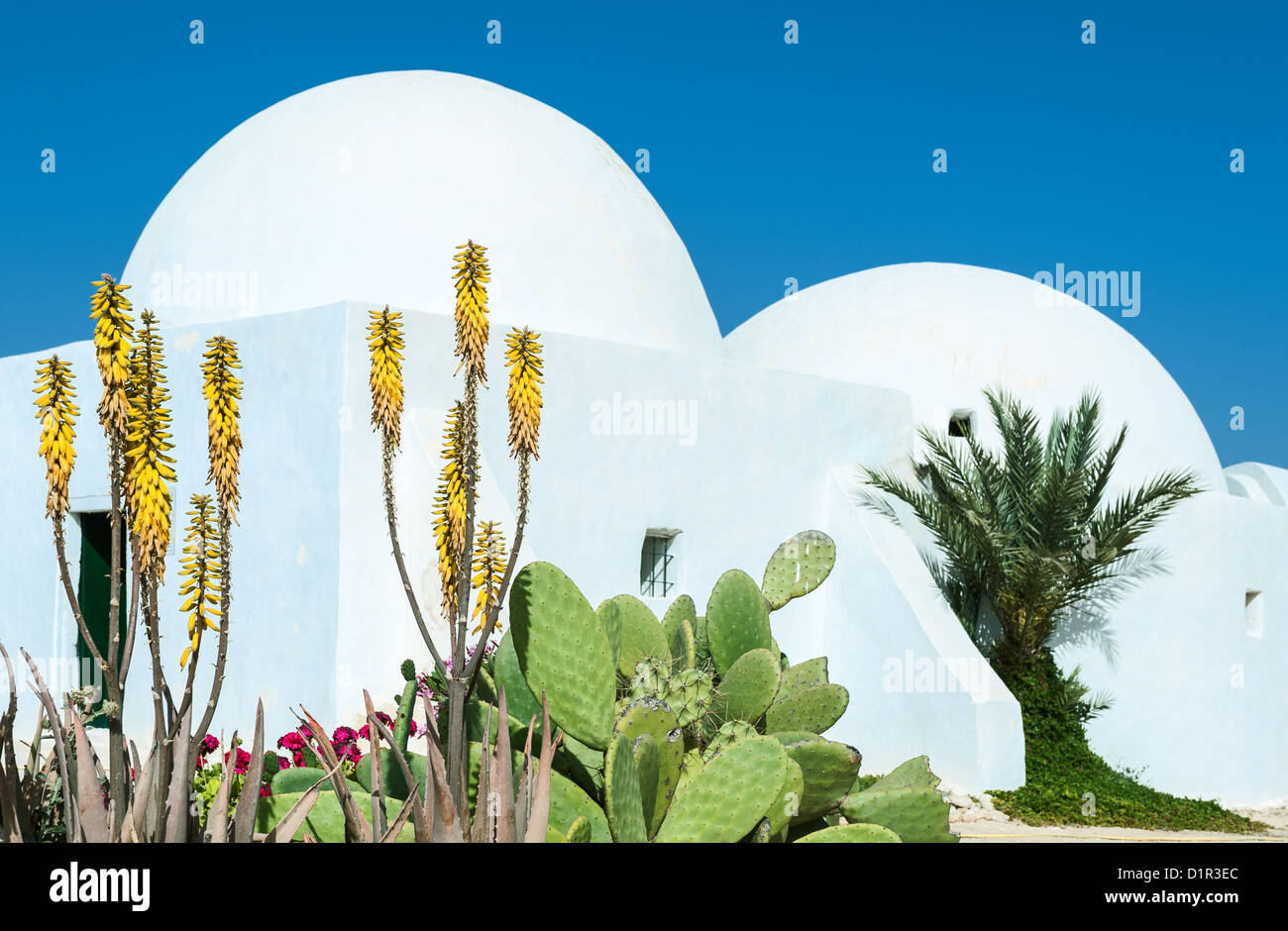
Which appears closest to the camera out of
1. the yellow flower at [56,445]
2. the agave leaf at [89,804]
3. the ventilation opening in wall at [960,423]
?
the agave leaf at [89,804]

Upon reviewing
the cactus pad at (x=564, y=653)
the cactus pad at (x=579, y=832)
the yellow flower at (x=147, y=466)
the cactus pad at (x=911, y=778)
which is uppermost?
the yellow flower at (x=147, y=466)

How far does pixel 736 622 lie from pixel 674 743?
1607 millimetres

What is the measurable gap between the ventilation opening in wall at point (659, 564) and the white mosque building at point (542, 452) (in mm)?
32

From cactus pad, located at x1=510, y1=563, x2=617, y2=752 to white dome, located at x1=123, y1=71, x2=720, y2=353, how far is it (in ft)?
18.7

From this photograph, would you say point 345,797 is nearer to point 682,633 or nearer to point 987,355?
point 682,633

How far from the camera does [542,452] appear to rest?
9484 millimetres

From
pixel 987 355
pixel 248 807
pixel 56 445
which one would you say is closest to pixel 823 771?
pixel 248 807

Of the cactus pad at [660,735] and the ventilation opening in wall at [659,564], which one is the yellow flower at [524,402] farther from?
the ventilation opening in wall at [659,564]

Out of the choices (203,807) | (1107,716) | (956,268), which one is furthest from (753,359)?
(203,807)

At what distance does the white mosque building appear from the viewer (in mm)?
8484

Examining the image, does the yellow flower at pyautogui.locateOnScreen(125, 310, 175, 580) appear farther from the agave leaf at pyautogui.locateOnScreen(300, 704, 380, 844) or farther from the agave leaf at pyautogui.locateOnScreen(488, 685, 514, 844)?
the agave leaf at pyautogui.locateOnScreen(488, 685, 514, 844)

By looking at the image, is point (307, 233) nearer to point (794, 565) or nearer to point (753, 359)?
point (794, 565)

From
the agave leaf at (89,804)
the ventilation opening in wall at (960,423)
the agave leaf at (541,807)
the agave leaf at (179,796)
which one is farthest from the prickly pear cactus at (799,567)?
the ventilation opening in wall at (960,423)

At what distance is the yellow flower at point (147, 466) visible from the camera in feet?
11.3
